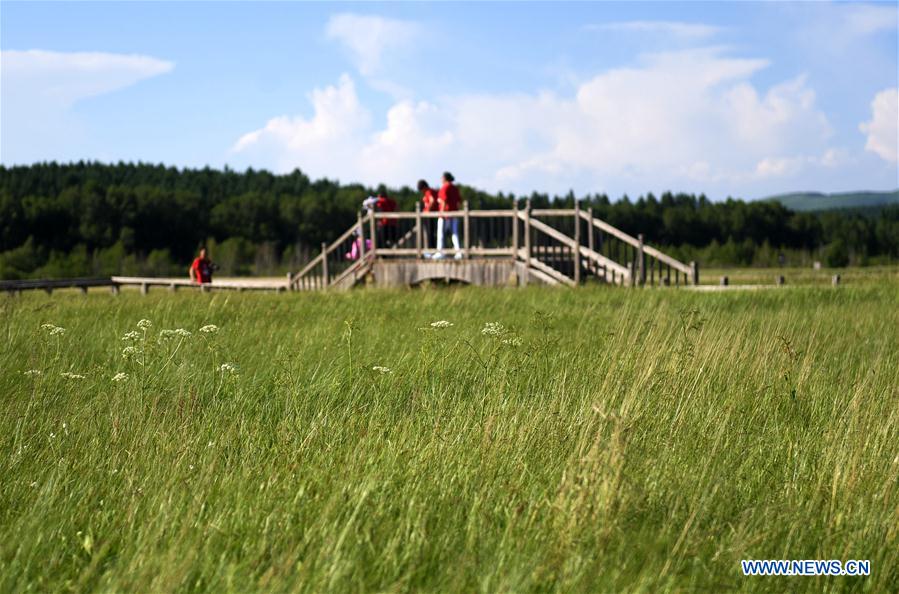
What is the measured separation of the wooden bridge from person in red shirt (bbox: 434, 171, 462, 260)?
0.15m

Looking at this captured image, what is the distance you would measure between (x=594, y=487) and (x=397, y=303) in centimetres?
1128

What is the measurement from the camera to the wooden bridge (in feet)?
78.5

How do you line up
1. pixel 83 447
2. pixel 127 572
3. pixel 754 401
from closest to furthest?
pixel 127 572, pixel 83 447, pixel 754 401

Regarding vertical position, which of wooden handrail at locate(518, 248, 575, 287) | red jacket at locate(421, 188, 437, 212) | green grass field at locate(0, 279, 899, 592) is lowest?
green grass field at locate(0, 279, 899, 592)

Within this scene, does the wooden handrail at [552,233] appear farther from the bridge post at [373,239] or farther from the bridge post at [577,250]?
the bridge post at [373,239]

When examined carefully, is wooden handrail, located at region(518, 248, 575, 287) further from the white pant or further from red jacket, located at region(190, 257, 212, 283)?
red jacket, located at region(190, 257, 212, 283)

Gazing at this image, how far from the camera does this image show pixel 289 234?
89.0 meters

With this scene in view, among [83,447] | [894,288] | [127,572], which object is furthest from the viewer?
[894,288]

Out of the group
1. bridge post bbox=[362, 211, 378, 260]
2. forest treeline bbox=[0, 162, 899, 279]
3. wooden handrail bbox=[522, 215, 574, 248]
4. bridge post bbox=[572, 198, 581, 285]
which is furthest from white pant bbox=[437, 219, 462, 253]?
forest treeline bbox=[0, 162, 899, 279]

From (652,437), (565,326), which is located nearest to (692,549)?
(652,437)

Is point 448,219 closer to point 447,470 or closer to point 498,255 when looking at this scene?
point 498,255

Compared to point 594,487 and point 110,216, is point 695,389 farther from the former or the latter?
point 110,216

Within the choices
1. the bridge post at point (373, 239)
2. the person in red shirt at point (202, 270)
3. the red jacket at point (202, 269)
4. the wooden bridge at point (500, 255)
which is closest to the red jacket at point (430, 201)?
the wooden bridge at point (500, 255)

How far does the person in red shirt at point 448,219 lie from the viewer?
25.0 m
